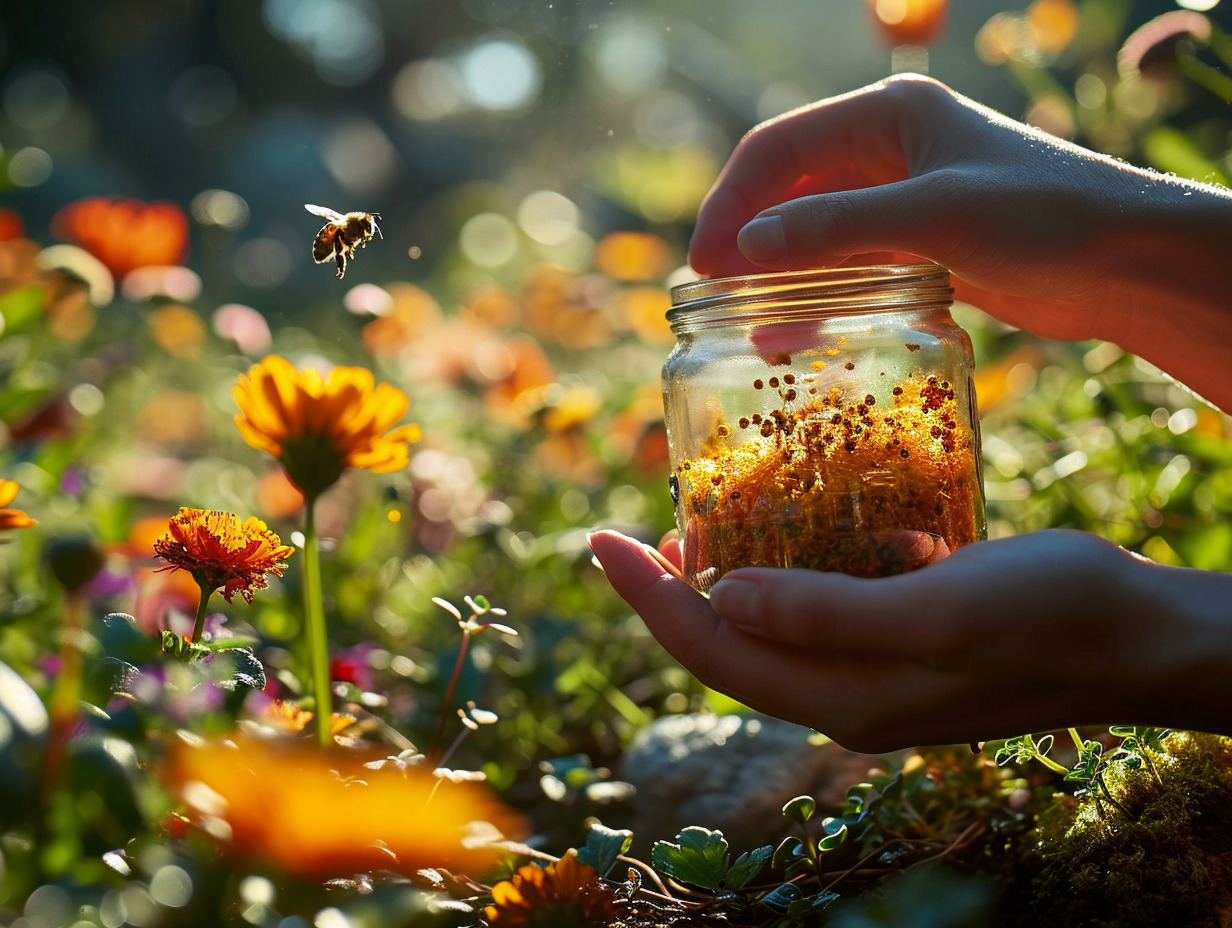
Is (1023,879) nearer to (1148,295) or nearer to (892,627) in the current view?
(892,627)

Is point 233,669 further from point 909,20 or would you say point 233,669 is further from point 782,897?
point 909,20

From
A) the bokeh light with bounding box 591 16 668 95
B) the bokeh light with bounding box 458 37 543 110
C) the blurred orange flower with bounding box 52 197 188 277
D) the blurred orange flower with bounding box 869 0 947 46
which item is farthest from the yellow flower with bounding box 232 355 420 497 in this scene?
the bokeh light with bounding box 591 16 668 95

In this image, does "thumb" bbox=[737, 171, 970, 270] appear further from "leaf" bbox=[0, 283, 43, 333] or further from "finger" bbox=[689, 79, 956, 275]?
"leaf" bbox=[0, 283, 43, 333]

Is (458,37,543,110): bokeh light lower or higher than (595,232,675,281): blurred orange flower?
higher

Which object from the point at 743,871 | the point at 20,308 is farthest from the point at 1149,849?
the point at 20,308

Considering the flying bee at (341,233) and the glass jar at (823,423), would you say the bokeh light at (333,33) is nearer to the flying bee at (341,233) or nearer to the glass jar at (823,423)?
the flying bee at (341,233)

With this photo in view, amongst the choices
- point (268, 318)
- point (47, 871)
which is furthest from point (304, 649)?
point (268, 318)
